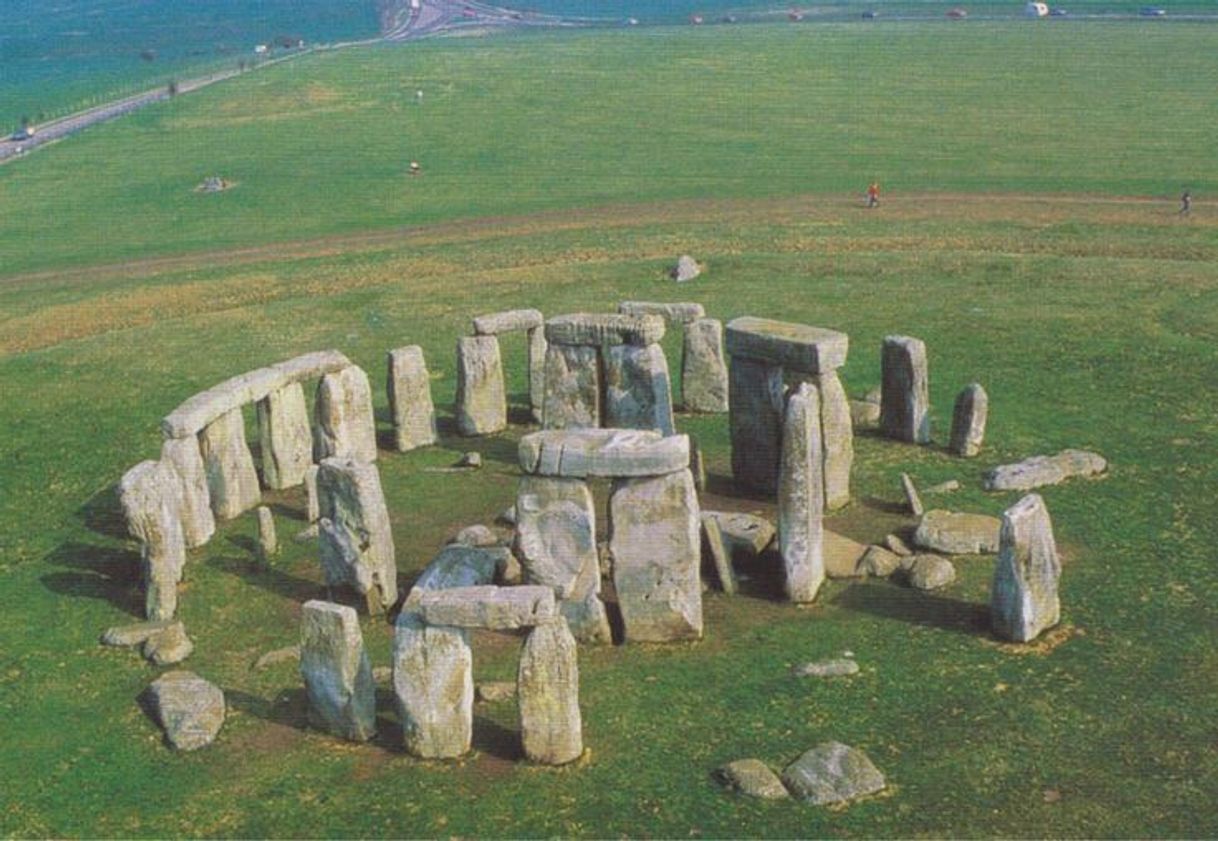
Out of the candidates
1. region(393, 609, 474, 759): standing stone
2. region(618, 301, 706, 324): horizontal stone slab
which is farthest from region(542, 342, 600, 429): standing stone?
region(393, 609, 474, 759): standing stone

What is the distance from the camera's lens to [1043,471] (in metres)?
20.8

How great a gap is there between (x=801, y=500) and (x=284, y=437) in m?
8.25

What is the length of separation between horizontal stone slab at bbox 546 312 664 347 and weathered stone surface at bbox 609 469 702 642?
5.95m

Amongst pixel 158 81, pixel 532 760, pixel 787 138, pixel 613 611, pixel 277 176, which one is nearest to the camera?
pixel 532 760

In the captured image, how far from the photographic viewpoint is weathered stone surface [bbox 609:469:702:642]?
1642cm

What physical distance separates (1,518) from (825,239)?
916 inches

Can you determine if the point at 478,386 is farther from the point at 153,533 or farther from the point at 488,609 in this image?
the point at 488,609

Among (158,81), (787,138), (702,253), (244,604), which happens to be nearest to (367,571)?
(244,604)

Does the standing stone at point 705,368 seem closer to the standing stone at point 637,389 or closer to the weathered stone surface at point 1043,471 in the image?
the standing stone at point 637,389

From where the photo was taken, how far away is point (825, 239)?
39.4m

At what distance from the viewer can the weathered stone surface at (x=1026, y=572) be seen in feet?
52.4

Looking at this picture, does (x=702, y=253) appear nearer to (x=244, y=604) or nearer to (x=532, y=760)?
(x=244, y=604)

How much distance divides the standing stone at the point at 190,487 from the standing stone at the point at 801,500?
295 inches

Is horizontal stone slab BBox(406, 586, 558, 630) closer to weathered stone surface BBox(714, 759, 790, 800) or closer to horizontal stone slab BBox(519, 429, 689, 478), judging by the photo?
weathered stone surface BBox(714, 759, 790, 800)
